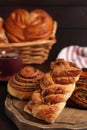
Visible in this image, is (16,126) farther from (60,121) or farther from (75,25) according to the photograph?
(75,25)

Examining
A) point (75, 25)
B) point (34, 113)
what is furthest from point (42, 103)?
point (75, 25)

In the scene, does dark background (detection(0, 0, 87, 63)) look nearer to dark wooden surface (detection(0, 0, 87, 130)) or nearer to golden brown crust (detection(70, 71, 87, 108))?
dark wooden surface (detection(0, 0, 87, 130))

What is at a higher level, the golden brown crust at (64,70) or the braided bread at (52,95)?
the golden brown crust at (64,70)

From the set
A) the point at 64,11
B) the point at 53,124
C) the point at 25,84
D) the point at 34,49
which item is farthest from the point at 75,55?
the point at 53,124

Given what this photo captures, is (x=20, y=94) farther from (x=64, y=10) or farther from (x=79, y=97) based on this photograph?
(x=64, y=10)

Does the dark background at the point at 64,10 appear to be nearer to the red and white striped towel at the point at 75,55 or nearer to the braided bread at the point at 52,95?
the red and white striped towel at the point at 75,55

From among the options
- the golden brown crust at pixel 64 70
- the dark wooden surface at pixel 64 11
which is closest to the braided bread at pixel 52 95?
the golden brown crust at pixel 64 70
